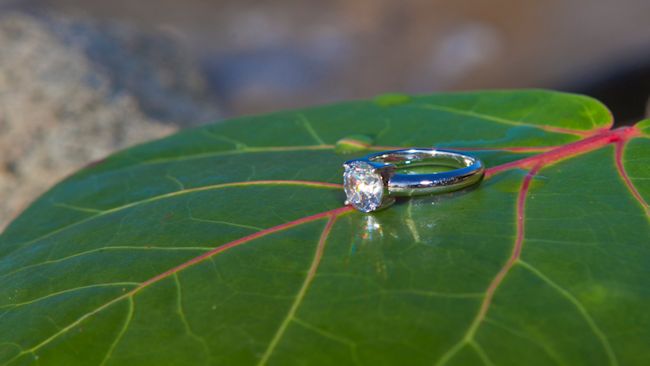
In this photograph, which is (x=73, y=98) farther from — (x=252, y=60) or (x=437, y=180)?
(x=252, y=60)

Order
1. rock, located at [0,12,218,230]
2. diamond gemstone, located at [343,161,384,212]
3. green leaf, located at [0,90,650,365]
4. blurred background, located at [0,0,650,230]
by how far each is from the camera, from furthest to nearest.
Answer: blurred background, located at [0,0,650,230] < rock, located at [0,12,218,230] < diamond gemstone, located at [343,161,384,212] < green leaf, located at [0,90,650,365]

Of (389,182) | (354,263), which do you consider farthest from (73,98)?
(354,263)

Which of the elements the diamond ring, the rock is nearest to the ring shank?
the diamond ring

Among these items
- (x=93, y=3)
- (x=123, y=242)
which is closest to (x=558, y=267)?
(x=123, y=242)

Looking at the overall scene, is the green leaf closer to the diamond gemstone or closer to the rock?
the diamond gemstone

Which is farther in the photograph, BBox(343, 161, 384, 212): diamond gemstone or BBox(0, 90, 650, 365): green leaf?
BBox(343, 161, 384, 212): diamond gemstone
